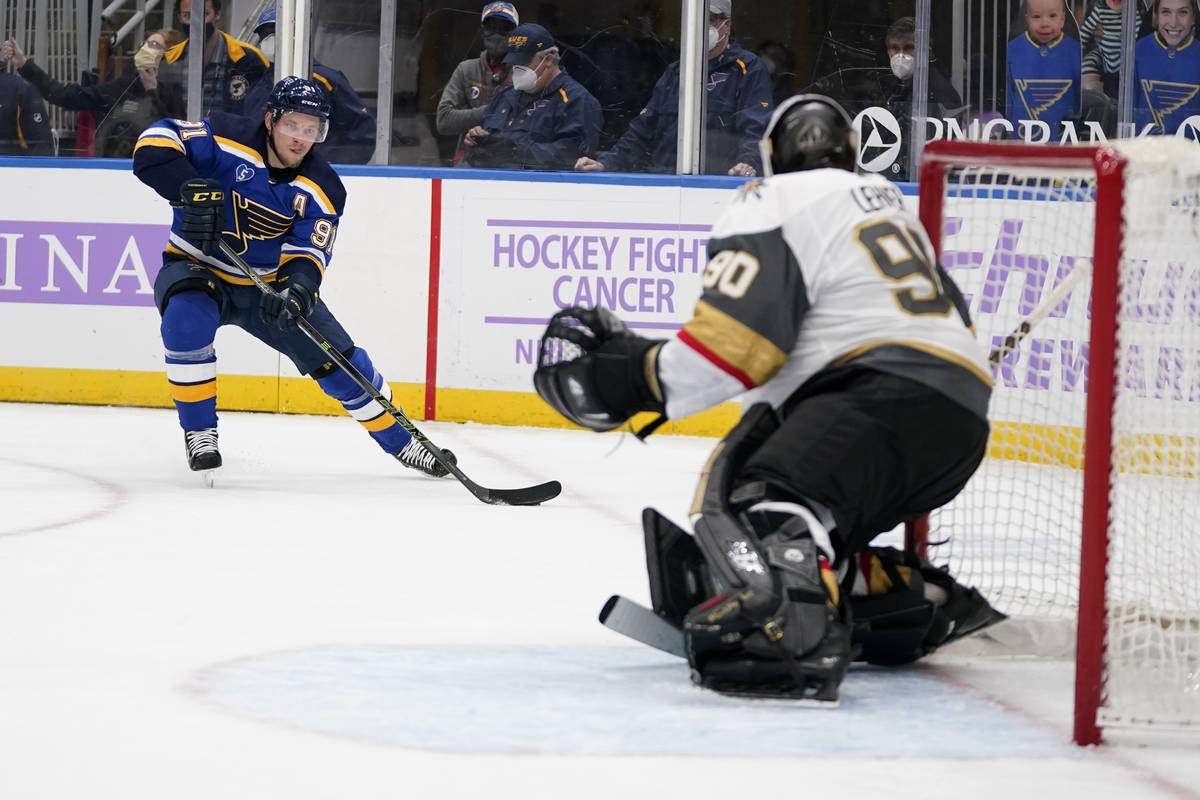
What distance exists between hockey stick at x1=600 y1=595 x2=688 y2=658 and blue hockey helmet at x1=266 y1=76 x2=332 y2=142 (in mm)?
2168

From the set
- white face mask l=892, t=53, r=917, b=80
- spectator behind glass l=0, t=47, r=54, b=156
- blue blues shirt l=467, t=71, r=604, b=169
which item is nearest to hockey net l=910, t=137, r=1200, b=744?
white face mask l=892, t=53, r=917, b=80

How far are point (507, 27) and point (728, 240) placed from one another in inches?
156

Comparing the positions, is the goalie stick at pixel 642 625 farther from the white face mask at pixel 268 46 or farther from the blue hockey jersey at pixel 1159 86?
the white face mask at pixel 268 46

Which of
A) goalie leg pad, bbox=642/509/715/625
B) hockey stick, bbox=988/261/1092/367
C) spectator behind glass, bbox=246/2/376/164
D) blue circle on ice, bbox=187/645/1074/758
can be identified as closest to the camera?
blue circle on ice, bbox=187/645/1074/758

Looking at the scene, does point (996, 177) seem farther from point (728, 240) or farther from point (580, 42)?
point (580, 42)

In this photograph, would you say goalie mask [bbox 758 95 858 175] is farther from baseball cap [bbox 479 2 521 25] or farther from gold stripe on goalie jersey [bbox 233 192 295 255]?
baseball cap [bbox 479 2 521 25]

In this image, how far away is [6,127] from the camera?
591 cm

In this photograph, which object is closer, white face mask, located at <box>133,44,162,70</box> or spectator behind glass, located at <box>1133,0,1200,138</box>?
spectator behind glass, located at <box>1133,0,1200,138</box>

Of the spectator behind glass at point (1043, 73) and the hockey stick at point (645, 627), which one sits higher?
the spectator behind glass at point (1043, 73)

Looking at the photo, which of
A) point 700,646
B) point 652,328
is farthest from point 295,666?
point 652,328

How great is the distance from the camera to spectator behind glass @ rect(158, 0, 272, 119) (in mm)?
5809

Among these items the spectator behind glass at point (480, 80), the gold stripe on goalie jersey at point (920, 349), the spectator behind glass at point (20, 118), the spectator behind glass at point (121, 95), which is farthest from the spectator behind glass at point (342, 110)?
the gold stripe on goalie jersey at point (920, 349)

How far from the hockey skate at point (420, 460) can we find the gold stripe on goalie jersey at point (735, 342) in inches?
92.8

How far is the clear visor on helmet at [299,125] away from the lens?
3.93m
